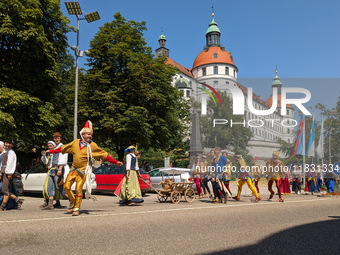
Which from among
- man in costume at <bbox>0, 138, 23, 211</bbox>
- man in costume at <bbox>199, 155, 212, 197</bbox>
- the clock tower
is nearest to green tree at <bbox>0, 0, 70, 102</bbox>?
man in costume at <bbox>0, 138, 23, 211</bbox>

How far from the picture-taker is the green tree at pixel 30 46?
17.7 meters

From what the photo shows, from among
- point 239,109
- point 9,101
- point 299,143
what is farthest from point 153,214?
point 9,101

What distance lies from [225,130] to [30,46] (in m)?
12.0

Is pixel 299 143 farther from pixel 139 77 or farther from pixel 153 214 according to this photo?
pixel 139 77

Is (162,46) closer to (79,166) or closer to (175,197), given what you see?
(175,197)

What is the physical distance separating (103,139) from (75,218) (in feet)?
62.9

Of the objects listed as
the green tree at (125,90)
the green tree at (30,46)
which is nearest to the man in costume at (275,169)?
A: the green tree at (125,90)

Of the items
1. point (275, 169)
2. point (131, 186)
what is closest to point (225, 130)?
point (275, 169)

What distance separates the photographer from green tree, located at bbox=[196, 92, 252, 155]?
1400 cm

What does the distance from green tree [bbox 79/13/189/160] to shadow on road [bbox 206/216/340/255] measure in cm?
1760

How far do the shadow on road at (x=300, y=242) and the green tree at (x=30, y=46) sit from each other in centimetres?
1666

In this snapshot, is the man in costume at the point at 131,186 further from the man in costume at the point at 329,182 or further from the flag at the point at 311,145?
the man in costume at the point at 329,182

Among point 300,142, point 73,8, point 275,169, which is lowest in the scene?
point 275,169

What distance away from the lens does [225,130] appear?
14.4 meters
